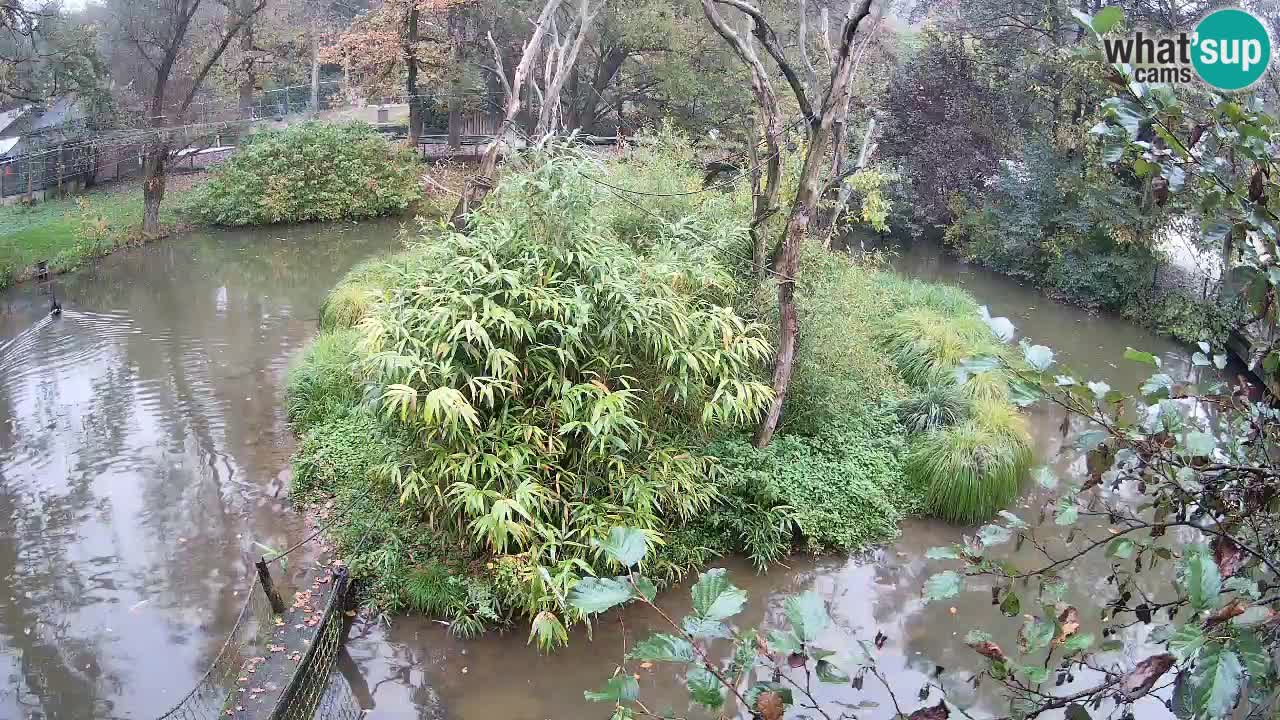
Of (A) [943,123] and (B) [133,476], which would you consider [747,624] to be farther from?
(A) [943,123]

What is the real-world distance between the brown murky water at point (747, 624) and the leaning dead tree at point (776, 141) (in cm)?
107

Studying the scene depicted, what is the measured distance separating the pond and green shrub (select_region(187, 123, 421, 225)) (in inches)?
177

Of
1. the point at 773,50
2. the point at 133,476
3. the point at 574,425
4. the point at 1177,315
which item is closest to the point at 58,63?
the point at 133,476

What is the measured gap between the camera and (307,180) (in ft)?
48.0

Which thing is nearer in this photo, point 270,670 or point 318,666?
point 318,666

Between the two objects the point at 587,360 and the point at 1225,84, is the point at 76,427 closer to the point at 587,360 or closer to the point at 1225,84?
the point at 587,360

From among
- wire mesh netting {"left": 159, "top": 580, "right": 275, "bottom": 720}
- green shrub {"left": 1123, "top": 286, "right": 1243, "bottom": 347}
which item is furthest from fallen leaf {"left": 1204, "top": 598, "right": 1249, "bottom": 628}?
green shrub {"left": 1123, "top": 286, "right": 1243, "bottom": 347}

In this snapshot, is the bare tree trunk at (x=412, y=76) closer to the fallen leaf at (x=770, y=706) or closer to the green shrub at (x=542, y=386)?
the green shrub at (x=542, y=386)

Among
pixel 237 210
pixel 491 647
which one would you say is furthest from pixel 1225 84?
pixel 237 210

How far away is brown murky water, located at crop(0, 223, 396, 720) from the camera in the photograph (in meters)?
4.73

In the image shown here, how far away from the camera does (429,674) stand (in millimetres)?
4680

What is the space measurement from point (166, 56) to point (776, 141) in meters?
9.91

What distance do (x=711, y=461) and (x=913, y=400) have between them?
204 centimetres

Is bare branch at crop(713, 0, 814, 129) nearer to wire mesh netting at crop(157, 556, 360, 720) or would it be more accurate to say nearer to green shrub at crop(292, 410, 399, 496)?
green shrub at crop(292, 410, 399, 496)
